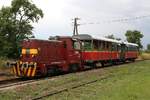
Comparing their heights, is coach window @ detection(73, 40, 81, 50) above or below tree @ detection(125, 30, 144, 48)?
below

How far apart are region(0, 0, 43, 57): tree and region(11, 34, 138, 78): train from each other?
322 cm

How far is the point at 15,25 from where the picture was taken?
94.1 ft

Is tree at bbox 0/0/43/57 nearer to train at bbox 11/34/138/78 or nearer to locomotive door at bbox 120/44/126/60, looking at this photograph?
train at bbox 11/34/138/78

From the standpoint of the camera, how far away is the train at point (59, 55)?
75.6 ft

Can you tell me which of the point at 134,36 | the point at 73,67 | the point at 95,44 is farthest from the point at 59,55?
the point at 134,36

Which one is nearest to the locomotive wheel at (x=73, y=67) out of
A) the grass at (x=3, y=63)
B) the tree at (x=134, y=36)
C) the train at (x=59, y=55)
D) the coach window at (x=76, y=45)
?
the train at (x=59, y=55)

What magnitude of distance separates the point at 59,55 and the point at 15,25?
17.0ft

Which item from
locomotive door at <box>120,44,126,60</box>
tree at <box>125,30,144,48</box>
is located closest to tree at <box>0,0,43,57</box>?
locomotive door at <box>120,44,126,60</box>

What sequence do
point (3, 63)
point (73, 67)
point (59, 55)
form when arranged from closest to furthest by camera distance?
point (59, 55) → point (73, 67) → point (3, 63)

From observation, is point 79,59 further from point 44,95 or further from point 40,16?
point 44,95

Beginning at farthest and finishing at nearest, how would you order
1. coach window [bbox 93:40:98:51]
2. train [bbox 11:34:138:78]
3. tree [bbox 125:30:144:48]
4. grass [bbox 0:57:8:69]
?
tree [bbox 125:30:144:48], coach window [bbox 93:40:98:51], grass [bbox 0:57:8:69], train [bbox 11:34:138:78]

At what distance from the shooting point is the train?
2303 cm

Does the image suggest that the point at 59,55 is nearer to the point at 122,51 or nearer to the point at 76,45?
the point at 76,45

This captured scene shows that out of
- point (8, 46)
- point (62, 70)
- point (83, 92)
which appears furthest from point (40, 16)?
point (83, 92)
